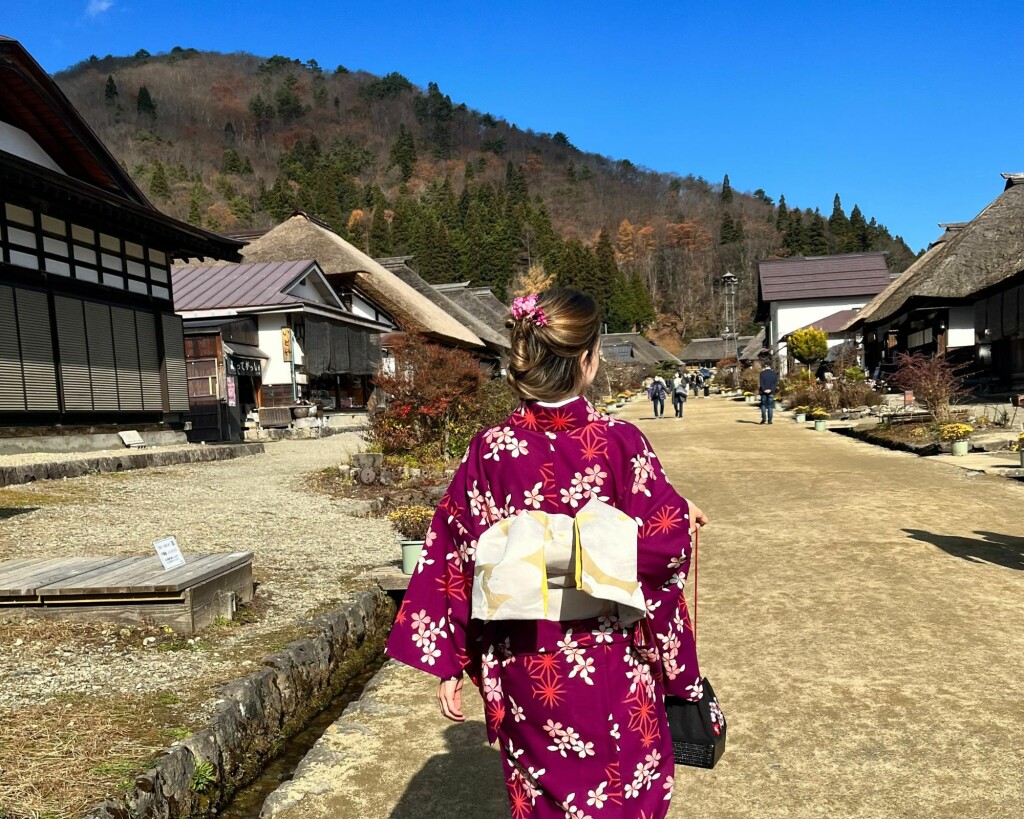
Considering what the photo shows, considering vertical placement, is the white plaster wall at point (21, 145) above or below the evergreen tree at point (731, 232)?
below

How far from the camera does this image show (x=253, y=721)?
2.93 meters

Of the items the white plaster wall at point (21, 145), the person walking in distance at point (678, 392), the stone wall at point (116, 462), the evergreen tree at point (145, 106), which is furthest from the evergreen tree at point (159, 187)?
the stone wall at point (116, 462)

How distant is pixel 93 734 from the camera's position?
2.48 metres

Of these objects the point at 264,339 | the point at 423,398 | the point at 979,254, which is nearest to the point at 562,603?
the point at 423,398

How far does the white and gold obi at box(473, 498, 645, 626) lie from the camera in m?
1.42

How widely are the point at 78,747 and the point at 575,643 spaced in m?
1.86

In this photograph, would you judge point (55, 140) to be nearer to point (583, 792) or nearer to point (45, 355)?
point (45, 355)

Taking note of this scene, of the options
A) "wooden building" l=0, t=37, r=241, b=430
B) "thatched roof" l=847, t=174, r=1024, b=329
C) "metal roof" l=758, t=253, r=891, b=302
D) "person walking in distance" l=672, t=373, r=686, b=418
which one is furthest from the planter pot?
"metal roof" l=758, t=253, r=891, b=302

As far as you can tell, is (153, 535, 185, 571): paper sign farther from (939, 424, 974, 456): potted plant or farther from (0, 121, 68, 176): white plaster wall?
(939, 424, 974, 456): potted plant

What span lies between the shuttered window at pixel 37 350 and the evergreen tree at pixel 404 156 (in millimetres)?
81785

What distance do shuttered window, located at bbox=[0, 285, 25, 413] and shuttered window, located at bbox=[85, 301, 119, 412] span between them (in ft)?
4.74

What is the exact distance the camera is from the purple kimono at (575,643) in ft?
5.02

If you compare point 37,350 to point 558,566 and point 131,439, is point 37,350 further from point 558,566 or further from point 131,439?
point 558,566

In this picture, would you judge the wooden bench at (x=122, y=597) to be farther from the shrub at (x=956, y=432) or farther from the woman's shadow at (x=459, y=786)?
the shrub at (x=956, y=432)
